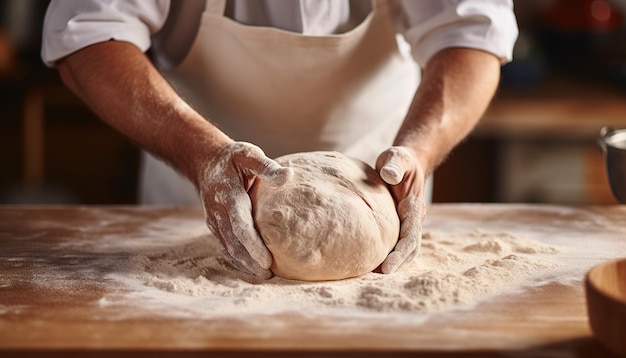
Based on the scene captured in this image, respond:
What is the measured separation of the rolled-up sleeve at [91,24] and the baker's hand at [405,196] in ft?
2.21

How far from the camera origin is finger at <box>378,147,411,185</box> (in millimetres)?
1429

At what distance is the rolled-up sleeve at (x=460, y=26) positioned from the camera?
5.94 ft

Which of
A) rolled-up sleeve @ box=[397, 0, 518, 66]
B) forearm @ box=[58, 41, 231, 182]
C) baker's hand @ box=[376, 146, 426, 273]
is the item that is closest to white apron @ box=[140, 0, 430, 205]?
rolled-up sleeve @ box=[397, 0, 518, 66]

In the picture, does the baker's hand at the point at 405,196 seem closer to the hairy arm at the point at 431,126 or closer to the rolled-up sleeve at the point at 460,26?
the hairy arm at the point at 431,126

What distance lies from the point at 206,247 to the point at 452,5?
79cm

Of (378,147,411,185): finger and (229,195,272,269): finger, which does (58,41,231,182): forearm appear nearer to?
(229,195,272,269): finger

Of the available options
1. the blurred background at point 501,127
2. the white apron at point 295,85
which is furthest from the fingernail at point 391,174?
the blurred background at point 501,127

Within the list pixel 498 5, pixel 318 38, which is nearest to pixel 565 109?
pixel 498 5

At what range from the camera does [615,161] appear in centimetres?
173

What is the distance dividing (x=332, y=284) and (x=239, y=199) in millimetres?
217

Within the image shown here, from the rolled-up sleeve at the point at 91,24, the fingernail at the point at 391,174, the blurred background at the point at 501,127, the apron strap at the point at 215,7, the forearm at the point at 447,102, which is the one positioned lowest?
the blurred background at the point at 501,127

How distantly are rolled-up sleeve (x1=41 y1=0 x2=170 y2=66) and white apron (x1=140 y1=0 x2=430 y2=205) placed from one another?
15cm

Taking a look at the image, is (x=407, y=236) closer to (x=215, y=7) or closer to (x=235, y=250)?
(x=235, y=250)

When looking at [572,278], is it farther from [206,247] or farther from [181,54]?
[181,54]
